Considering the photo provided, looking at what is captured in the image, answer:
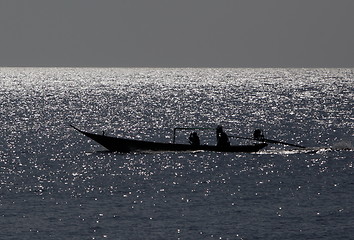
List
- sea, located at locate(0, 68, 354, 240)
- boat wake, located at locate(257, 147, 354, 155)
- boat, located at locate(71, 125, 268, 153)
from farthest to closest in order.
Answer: boat wake, located at locate(257, 147, 354, 155), boat, located at locate(71, 125, 268, 153), sea, located at locate(0, 68, 354, 240)

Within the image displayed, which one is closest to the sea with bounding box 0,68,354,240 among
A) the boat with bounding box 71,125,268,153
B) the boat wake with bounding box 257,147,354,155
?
the boat wake with bounding box 257,147,354,155

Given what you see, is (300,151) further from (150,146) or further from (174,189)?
(174,189)

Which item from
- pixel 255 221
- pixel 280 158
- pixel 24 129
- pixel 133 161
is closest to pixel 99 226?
pixel 255 221

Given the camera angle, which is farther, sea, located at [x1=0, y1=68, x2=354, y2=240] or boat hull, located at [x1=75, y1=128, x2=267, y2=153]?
boat hull, located at [x1=75, y1=128, x2=267, y2=153]

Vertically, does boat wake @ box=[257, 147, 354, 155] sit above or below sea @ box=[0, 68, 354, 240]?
above

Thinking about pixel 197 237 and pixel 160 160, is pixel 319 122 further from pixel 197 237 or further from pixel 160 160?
pixel 197 237

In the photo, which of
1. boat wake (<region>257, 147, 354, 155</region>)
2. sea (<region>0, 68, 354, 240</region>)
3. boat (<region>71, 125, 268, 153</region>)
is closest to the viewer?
sea (<region>0, 68, 354, 240</region>)

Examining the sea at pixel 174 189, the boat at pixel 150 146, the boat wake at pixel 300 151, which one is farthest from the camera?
the boat wake at pixel 300 151

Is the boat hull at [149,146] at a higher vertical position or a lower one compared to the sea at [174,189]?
higher

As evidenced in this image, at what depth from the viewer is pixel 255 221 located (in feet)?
154

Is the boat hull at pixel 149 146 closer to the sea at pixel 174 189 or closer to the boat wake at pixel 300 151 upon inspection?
the sea at pixel 174 189

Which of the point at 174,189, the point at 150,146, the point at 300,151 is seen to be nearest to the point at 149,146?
the point at 150,146

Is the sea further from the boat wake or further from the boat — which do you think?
the boat

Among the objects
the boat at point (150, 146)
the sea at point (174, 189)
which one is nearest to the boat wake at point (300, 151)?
the sea at point (174, 189)
